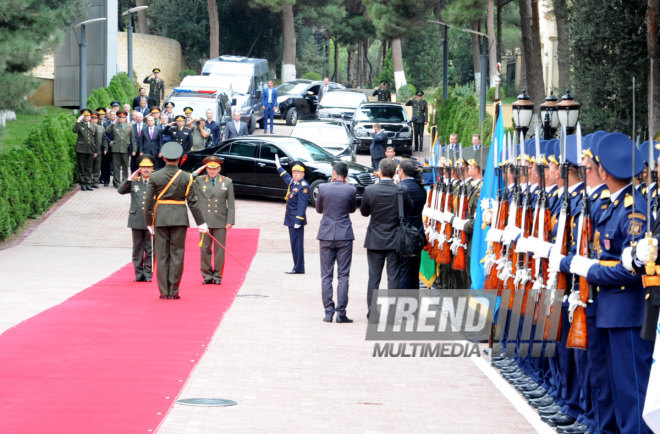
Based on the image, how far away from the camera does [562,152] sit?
28.2ft

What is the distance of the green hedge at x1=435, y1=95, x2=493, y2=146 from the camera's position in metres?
30.2

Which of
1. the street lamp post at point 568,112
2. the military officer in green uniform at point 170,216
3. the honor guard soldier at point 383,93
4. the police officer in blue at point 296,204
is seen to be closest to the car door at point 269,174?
the police officer in blue at point 296,204

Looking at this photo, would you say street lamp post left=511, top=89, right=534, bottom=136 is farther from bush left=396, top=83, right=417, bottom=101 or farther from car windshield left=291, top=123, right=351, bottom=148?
bush left=396, top=83, right=417, bottom=101

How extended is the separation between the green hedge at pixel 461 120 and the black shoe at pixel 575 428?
1962 centimetres

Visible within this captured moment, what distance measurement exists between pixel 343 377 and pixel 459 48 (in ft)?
226

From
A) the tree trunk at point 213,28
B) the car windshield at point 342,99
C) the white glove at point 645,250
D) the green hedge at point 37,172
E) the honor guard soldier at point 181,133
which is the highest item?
the tree trunk at point 213,28

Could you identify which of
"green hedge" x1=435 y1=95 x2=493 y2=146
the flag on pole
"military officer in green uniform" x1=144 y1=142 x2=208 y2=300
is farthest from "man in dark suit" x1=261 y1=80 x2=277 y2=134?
the flag on pole

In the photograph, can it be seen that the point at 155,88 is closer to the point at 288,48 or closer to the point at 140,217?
the point at 140,217

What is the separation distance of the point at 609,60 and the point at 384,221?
1522 cm

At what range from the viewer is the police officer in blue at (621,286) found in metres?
7.14

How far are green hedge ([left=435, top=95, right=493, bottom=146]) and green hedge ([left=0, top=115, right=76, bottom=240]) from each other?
1015 cm

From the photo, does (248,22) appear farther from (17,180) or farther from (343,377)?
(343,377)

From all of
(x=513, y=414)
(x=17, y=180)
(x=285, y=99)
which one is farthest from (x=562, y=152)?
(x=285, y=99)

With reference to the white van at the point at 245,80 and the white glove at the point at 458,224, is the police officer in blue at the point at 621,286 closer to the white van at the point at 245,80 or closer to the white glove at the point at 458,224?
the white glove at the point at 458,224
